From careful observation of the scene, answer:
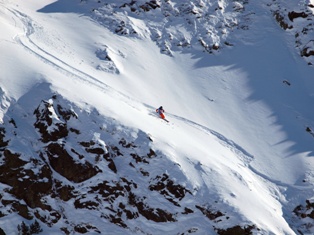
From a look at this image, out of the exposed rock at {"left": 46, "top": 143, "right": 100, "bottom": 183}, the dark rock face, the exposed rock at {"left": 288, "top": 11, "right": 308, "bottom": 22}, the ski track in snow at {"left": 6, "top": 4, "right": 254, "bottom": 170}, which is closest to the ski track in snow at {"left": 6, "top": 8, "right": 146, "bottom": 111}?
the ski track in snow at {"left": 6, "top": 4, "right": 254, "bottom": 170}

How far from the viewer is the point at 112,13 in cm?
3750

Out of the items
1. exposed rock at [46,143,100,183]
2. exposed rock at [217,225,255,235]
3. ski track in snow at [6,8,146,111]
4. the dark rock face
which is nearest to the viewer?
exposed rock at [217,225,255,235]

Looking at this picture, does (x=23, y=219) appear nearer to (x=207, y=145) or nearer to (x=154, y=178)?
(x=154, y=178)

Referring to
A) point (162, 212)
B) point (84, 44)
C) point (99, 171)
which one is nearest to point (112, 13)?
→ point (84, 44)

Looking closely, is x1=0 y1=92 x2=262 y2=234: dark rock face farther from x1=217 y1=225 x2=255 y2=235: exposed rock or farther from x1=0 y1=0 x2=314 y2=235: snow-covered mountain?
x1=217 y1=225 x2=255 y2=235: exposed rock

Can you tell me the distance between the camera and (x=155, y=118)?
2848 centimetres

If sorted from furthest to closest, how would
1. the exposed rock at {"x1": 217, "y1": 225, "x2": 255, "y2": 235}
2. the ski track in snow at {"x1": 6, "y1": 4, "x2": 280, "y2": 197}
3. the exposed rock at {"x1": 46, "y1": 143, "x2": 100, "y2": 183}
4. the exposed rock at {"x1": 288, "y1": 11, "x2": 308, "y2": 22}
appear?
1. the exposed rock at {"x1": 288, "y1": 11, "x2": 308, "y2": 22}
2. the ski track in snow at {"x1": 6, "y1": 4, "x2": 280, "y2": 197}
3. the exposed rock at {"x1": 46, "y1": 143, "x2": 100, "y2": 183}
4. the exposed rock at {"x1": 217, "y1": 225, "x2": 255, "y2": 235}

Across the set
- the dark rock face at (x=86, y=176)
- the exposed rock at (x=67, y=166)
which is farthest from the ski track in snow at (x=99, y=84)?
the exposed rock at (x=67, y=166)

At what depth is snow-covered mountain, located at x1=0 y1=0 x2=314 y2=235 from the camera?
24.6m

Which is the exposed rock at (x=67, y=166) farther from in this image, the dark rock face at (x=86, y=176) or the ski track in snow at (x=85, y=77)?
the ski track in snow at (x=85, y=77)

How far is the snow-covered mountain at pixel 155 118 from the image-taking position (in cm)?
2461

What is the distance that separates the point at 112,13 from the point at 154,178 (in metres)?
18.2

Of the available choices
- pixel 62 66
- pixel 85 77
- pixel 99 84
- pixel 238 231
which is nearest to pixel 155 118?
pixel 99 84

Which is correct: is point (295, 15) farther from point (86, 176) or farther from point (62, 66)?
point (86, 176)
